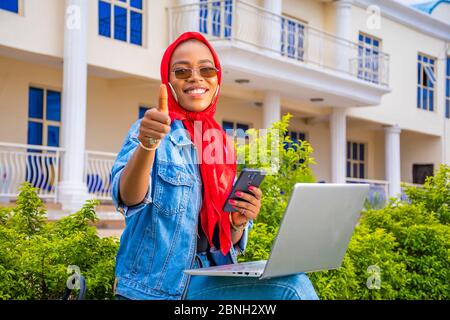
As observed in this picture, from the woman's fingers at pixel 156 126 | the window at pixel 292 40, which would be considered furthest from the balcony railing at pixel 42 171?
the woman's fingers at pixel 156 126

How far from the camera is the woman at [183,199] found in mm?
2236

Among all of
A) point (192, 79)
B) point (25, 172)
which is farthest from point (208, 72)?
point (25, 172)

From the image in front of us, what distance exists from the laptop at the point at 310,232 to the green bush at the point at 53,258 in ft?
4.02

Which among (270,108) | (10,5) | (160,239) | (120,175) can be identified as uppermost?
(10,5)

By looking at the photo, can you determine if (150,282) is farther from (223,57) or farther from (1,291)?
(223,57)

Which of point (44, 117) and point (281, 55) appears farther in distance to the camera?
point (281, 55)

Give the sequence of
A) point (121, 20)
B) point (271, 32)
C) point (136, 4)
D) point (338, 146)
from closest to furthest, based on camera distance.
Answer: point (121, 20), point (136, 4), point (271, 32), point (338, 146)

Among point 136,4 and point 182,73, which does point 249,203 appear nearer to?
point 182,73

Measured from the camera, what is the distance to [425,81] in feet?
70.7

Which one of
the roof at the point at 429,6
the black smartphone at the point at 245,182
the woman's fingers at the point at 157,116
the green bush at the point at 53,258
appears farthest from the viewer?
the roof at the point at 429,6

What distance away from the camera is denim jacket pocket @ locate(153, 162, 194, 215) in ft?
7.92

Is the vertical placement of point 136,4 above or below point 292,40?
above

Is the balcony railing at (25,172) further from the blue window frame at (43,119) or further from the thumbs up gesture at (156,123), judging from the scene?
the thumbs up gesture at (156,123)

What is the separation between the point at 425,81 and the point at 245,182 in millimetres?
20190
